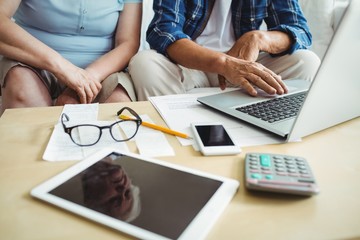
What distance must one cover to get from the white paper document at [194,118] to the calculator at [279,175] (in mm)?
104

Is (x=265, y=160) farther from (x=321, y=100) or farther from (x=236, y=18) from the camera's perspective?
(x=236, y=18)

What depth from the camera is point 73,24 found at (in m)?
1.16

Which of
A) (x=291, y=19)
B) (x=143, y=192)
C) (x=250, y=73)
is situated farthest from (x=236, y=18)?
(x=143, y=192)

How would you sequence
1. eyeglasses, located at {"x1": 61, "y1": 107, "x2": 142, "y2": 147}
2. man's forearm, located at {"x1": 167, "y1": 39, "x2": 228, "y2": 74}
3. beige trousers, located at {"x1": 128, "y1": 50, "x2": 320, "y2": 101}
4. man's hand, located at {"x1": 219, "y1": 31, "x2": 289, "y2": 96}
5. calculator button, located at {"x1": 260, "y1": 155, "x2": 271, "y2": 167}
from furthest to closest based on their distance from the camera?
1. beige trousers, located at {"x1": 128, "y1": 50, "x2": 320, "y2": 101}
2. man's forearm, located at {"x1": 167, "y1": 39, "x2": 228, "y2": 74}
3. man's hand, located at {"x1": 219, "y1": 31, "x2": 289, "y2": 96}
4. eyeglasses, located at {"x1": 61, "y1": 107, "x2": 142, "y2": 147}
5. calculator button, located at {"x1": 260, "y1": 155, "x2": 271, "y2": 167}

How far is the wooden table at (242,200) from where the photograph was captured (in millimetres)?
355

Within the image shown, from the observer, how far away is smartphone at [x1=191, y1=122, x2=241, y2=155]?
531 millimetres

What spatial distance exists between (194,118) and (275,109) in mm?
174

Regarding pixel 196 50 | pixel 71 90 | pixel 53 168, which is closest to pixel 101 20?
pixel 71 90

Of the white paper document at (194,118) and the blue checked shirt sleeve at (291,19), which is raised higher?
the blue checked shirt sleeve at (291,19)

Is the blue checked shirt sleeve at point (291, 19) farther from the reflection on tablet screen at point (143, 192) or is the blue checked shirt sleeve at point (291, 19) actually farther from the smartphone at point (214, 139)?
the reflection on tablet screen at point (143, 192)

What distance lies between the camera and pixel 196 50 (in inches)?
37.2

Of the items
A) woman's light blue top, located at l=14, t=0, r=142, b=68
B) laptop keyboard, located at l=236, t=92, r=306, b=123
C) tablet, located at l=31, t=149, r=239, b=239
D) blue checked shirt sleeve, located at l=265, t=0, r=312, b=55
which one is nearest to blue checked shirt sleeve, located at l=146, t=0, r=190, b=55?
woman's light blue top, located at l=14, t=0, r=142, b=68

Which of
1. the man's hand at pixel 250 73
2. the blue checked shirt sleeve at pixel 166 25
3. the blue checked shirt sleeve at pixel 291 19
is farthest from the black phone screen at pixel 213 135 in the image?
the blue checked shirt sleeve at pixel 291 19

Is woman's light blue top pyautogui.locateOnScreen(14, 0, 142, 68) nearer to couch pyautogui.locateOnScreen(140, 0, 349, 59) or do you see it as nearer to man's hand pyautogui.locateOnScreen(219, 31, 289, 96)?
man's hand pyautogui.locateOnScreen(219, 31, 289, 96)
